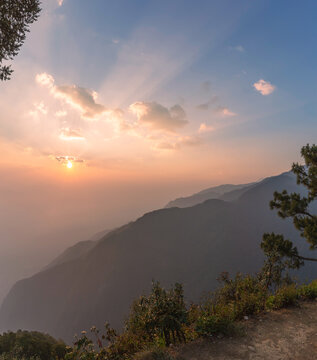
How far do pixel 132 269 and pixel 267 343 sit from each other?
16939cm

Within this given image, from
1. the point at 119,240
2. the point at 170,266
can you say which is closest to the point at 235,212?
the point at 170,266

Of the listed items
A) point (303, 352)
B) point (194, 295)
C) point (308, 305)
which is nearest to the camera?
point (303, 352)

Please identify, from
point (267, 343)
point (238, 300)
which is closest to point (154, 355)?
Answer: point (267, 343)

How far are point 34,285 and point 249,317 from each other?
766 ft

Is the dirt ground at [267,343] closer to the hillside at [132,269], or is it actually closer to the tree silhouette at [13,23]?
the tree silhouette at [13,23]

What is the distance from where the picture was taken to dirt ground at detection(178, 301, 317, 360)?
434 cm

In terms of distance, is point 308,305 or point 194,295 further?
point 194,295

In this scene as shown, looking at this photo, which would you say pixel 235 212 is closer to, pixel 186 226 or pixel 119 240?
pixel 186 226

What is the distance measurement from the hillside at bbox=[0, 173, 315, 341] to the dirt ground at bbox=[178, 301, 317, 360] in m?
132

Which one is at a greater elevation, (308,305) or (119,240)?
(308,305)

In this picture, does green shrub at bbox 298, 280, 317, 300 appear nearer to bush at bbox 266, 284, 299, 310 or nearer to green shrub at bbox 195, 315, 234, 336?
bush at bbox 266, 284, 299, 310

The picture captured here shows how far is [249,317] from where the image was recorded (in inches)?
233

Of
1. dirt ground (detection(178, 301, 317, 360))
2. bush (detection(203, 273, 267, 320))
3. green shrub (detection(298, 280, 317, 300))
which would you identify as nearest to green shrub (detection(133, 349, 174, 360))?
dirt ground (detection(178, 301, 317, 360))

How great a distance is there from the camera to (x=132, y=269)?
15800 cm
